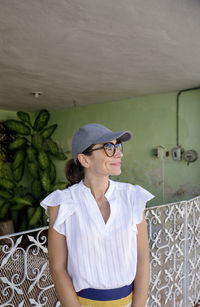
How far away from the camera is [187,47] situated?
8.80ft

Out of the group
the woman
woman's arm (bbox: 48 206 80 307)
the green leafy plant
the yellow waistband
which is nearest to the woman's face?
the woman

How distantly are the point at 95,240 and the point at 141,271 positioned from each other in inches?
10.9

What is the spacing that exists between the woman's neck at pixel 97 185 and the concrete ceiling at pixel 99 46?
132cm

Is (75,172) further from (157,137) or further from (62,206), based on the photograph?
(157,137)

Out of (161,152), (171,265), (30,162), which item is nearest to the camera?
(171,265)

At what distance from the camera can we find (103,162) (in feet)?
3.79

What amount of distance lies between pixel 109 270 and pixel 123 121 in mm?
4325

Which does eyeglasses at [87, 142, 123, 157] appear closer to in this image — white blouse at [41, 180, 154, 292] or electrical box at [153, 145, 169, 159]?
white blouse at [41, 180, 154, 292]

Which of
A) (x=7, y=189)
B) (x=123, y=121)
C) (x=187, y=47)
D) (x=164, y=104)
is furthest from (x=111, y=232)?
(x=7, y=189)

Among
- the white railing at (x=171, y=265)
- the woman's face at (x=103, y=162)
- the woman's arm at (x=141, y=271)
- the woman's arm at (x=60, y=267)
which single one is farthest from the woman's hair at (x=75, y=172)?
the white railing at (x=171, y=265)

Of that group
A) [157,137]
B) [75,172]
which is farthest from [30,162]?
[75,172]

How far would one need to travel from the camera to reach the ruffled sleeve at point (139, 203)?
3.80 ft

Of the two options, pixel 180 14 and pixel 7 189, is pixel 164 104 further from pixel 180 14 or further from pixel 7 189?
pixel 7 189

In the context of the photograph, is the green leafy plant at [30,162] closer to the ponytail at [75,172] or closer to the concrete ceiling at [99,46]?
the concrete ceiling at [99,46]
